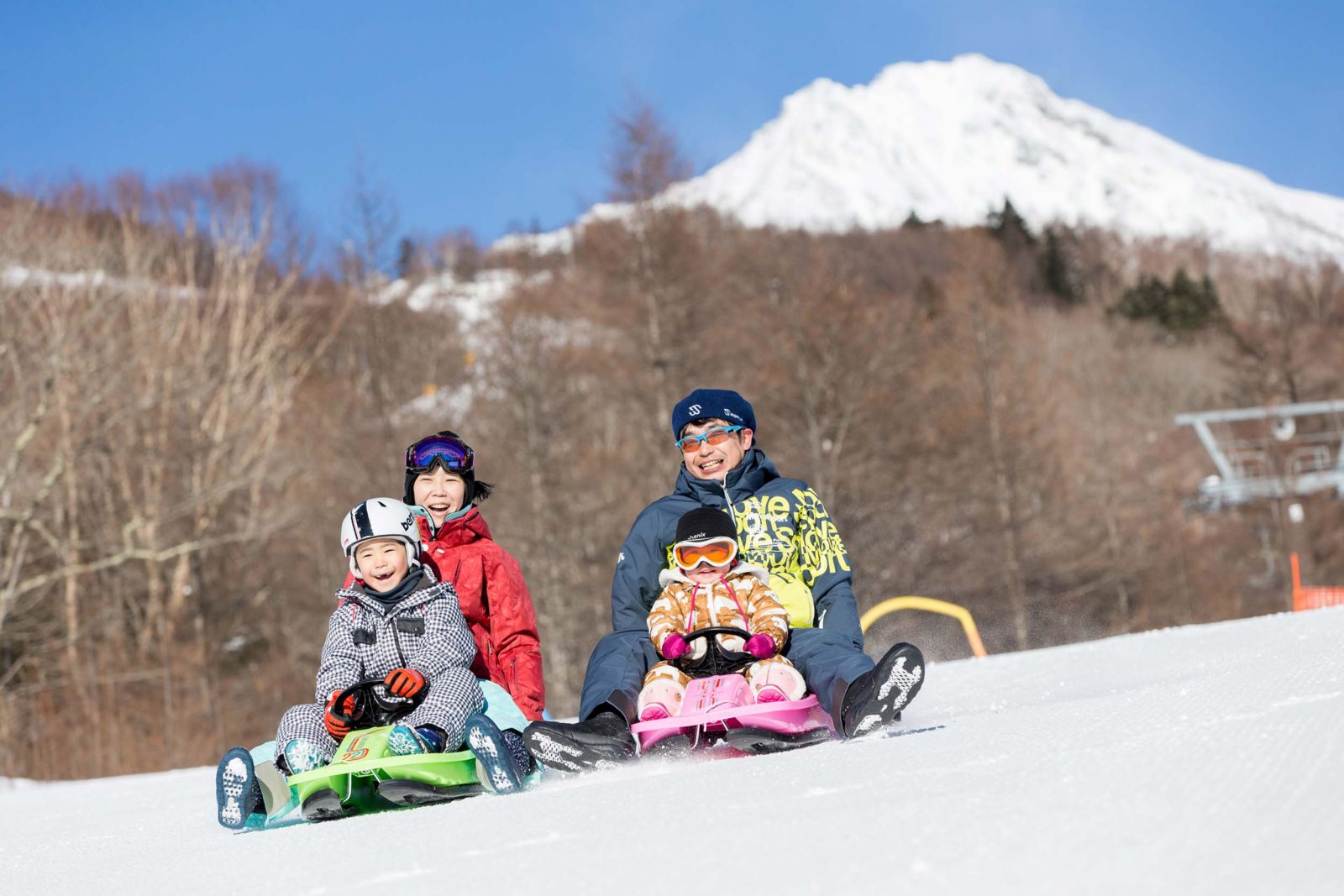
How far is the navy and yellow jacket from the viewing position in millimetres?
5078

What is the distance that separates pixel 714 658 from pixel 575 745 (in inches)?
27.2

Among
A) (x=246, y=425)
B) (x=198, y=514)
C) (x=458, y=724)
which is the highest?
(x=246, y=425)

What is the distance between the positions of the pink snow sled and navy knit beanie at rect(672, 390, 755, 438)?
1291 mm

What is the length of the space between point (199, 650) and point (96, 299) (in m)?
6.73

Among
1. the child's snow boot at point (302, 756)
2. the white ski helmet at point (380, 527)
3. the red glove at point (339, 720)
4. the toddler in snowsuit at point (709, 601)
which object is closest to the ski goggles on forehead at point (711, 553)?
the toddler in snowsuit at point (709, 601)

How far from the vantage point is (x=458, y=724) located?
4289 millimetres

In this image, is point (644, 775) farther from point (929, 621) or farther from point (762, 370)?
point (929, 621)

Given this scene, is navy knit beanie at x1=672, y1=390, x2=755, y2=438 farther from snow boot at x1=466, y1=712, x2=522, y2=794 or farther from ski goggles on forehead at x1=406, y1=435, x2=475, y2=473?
snow boot at x1=466, y1=712, x2=522, y2=794

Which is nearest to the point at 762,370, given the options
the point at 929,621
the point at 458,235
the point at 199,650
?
the point at 929,621

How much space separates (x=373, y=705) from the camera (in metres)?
4.43

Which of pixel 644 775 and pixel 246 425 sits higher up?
pixel 246 425

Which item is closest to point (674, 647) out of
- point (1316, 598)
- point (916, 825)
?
point (916, 825)

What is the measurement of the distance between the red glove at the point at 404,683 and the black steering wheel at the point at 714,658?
0.95 m

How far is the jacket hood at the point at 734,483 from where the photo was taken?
536 cm
